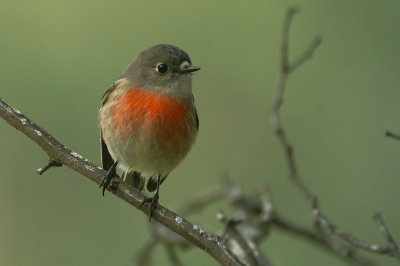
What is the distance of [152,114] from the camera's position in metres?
5.08

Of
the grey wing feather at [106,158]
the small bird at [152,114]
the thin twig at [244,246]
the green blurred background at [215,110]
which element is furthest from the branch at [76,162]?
the green blurred background at [215,110]

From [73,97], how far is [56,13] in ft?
3.45

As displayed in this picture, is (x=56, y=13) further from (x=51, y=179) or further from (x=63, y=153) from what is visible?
(x=63, y=153)

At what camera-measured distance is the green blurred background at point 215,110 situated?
7066mm

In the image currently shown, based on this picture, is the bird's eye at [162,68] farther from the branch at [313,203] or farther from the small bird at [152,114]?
the branch at [313,203]

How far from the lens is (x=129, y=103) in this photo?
17.0ft

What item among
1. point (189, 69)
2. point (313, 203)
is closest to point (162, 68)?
point (189, 69)

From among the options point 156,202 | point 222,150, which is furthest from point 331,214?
point 156,202

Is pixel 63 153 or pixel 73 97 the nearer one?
pixel 63 153

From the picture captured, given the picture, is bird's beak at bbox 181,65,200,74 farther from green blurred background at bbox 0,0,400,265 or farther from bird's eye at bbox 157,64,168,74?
green blurred background at bbox 0,0,400,265

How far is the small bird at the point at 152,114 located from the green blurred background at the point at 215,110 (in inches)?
58.4

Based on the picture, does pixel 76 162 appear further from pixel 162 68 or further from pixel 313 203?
pixel 313 203

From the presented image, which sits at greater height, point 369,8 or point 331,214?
point 369,8

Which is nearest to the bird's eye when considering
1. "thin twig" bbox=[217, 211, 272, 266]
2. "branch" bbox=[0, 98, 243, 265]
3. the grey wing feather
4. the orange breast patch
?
the orange breast patch
